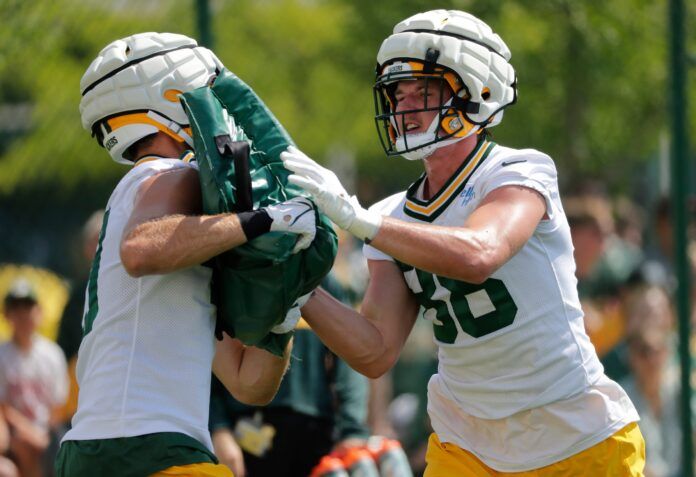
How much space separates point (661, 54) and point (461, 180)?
579cm

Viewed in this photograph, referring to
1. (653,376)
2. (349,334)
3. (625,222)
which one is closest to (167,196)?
(349,334)

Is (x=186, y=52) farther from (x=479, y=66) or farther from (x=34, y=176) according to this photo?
(x=34, y=176)

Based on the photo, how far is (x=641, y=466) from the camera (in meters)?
4.64

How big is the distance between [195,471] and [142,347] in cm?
39

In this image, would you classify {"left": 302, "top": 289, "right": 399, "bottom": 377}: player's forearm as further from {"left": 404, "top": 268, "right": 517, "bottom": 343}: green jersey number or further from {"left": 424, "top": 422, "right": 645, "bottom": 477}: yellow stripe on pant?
{"left": 424, "top": 422, "right": 645, "bottom": 477}: yellow stripe on pant

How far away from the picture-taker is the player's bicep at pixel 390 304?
4777mm

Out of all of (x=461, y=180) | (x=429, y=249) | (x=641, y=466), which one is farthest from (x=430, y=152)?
(x=641, y=466)

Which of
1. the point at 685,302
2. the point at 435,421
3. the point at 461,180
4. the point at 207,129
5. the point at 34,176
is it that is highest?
the point at 207,129

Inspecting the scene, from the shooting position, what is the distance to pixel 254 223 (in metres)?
3.73

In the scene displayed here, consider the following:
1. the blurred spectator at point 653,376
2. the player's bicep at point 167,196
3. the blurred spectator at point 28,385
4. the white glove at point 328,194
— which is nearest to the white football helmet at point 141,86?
the player's bicep at point 167,196

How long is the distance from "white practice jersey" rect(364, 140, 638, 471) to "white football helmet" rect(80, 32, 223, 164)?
103 cm

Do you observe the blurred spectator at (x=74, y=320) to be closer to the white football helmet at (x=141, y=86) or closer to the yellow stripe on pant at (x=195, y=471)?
the white football helmet at (x=141, y=86)

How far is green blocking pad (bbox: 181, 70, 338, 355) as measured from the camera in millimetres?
3773

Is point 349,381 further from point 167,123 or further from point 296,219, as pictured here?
point 296,219
